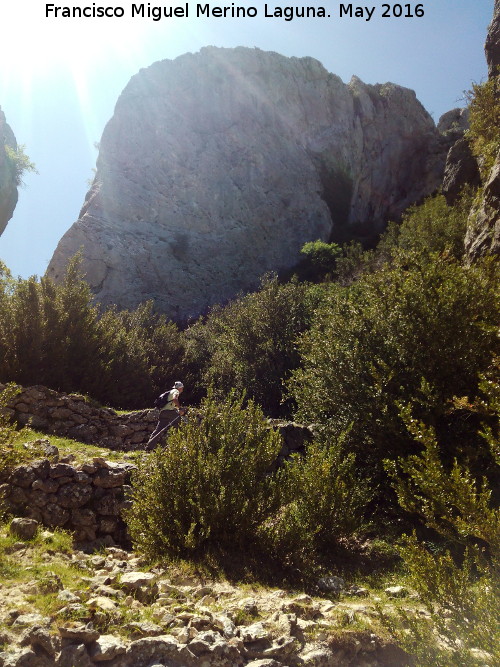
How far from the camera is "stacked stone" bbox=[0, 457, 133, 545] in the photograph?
21.5 ft

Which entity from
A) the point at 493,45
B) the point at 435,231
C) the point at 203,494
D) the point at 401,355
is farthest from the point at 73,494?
the point at 493,45

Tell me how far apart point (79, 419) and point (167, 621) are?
7.88 metres

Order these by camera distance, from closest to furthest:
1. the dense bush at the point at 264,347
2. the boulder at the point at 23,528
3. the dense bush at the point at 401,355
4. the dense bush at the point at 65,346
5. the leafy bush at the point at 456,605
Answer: the leafy bush at the point at 456,605
the boulder at the point at 23,528
the dense bush at the point at 401,355
the dense bush at the point at 65,346
the dense bush at the point at 264,347

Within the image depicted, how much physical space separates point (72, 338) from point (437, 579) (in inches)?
491

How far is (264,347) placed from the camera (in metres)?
19.5

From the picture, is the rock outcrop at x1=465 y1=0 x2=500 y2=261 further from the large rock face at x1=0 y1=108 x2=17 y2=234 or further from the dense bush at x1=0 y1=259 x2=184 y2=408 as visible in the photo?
the large rock face at x1=0 y1=108 x2=17 y2=234

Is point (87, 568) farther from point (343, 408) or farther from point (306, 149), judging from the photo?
point (306, 149)

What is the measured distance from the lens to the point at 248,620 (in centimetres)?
417

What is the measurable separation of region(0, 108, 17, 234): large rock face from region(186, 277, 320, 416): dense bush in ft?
74.2

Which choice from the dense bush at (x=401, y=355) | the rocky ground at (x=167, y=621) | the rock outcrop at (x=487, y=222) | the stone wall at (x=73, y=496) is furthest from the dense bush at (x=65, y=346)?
the rock outcrop at (x=487, y=222)

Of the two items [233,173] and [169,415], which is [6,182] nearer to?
[233,173]

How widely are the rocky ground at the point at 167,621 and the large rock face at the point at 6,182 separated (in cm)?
3621

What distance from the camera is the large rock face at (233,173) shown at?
3700 cm

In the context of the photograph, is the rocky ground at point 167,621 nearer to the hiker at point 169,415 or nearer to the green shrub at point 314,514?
the green shrub at point 314,514
